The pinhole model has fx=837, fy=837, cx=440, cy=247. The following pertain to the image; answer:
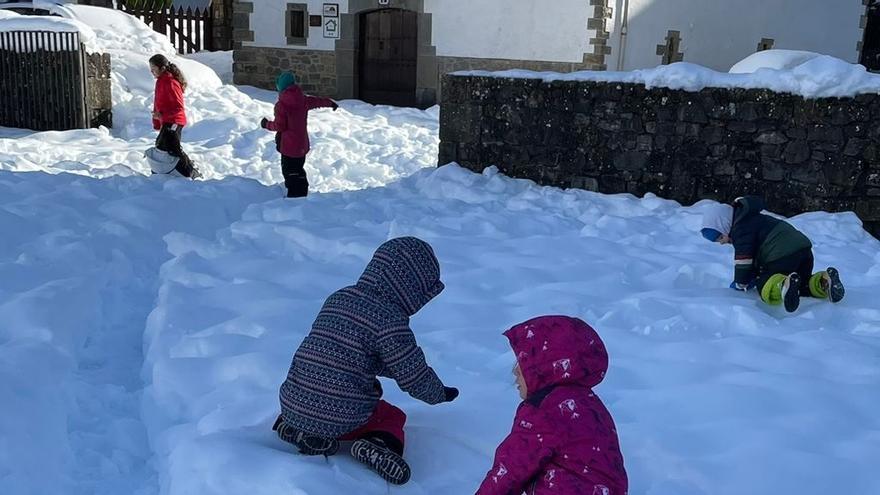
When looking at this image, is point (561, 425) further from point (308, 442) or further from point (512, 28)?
point (512, 28)

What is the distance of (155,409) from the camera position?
11.9 feet

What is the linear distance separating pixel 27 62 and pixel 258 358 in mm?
9674

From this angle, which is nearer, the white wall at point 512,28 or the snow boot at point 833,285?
the snow boot at point 833,285

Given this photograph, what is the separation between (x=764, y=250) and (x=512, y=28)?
12.5 meters

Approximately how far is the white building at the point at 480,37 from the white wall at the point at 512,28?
21mm

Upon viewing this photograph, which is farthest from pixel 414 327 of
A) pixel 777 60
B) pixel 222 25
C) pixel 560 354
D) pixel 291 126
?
pixel 222 25

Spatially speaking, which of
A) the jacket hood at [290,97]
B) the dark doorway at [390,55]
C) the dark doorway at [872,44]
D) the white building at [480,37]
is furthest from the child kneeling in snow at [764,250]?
the dark doorway at [872,44]

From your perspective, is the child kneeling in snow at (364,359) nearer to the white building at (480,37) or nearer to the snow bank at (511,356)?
the snow bank at (511,356)

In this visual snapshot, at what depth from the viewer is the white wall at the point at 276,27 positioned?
58.7 feet

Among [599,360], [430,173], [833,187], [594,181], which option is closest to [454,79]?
[430,173]

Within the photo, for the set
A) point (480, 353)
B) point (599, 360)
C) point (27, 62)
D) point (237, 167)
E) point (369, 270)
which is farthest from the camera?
point (27, 62)

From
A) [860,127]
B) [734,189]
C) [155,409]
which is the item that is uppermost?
[860,127]

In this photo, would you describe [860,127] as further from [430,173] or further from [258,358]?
[258,358]

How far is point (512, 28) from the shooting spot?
55.7 feet
